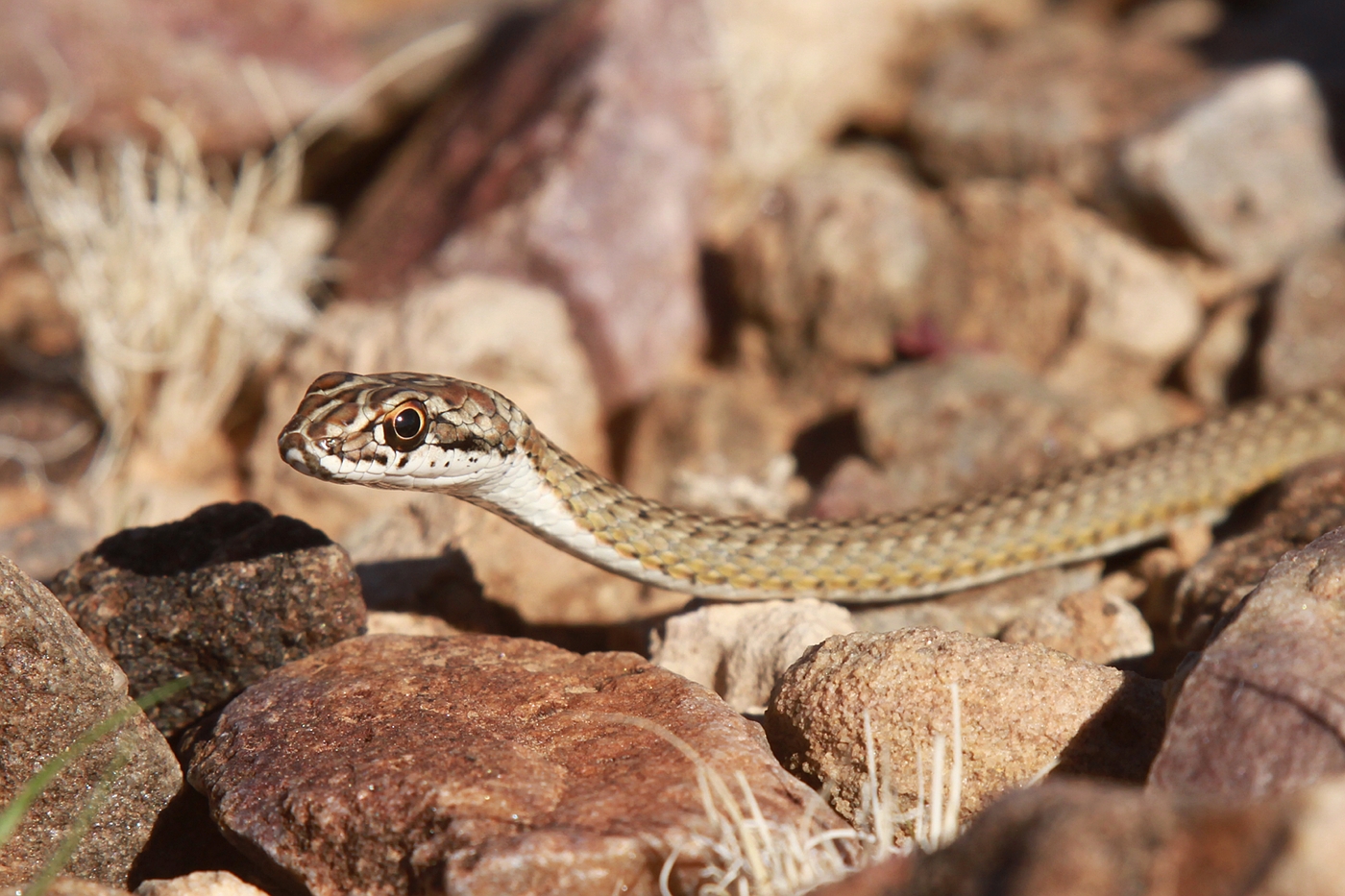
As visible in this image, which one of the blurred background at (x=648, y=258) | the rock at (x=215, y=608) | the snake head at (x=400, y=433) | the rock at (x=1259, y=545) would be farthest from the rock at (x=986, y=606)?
the rock at (x=215, y=608)

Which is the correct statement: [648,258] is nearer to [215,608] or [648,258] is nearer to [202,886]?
[215,608]

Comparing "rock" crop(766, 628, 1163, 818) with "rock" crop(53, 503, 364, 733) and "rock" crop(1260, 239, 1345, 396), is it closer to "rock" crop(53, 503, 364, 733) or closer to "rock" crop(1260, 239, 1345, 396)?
"rock" crop(53, 503, 364, 733)

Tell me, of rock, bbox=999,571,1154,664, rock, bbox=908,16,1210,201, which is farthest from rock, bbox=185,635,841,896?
rock, bbox=908,16,1210,201

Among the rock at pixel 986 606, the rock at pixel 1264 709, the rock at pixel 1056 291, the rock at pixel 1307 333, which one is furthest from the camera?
the rock at pixel 1056 291

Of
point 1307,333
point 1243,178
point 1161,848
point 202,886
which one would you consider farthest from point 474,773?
point 1243,178

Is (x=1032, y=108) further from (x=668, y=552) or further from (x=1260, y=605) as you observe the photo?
(x=1260, y=605)

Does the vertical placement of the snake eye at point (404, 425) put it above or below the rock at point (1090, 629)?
above

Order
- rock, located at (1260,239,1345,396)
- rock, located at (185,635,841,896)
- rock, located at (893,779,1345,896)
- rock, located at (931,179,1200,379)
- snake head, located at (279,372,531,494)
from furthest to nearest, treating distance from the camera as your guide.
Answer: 1. rock, located at (931,179,1200,379)
2. rock, located at (1260,239,1345,396)
3. snake head, located at (279,372,531,494)
4. rock, located at (185,635,841,896)
5. rock, located at (893,779,1345,896)

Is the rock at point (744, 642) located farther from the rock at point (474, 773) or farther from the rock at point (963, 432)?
the rock at point (963, 432)
